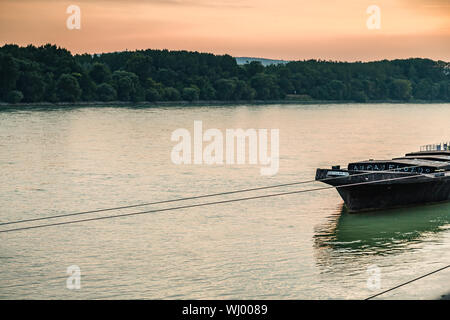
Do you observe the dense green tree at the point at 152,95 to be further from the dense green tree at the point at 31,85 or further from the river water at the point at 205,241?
the river water at the point at 205,241

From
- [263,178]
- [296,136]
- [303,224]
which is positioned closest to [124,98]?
[296,136]

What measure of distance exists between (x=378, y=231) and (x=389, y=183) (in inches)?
139

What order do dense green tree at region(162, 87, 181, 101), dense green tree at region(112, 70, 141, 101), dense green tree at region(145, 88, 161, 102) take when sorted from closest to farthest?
dense green tree at region(112, 70, 141, 101)
dense green tree at region(145, 88, 161, 102)
dense green tree at region(162, 87, 181, 101)

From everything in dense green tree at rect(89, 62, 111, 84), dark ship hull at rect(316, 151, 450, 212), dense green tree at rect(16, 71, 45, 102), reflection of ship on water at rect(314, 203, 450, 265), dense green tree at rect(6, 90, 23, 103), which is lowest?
reflection of ship on water at rect(314, 203, 450, 265)

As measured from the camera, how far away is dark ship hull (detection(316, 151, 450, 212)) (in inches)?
1166

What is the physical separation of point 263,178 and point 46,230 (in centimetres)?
1917

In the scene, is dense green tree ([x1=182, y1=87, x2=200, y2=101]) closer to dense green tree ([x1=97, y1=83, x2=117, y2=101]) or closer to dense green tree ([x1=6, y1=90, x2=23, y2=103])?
dense green tree ([x1=97, y1=83, x2=117, y2=101])

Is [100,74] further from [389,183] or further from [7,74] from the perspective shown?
[389,183]

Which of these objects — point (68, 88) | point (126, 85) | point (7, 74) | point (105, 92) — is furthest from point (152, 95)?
point (7, 74)

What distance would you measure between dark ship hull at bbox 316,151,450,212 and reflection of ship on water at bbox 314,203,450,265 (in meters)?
0.45

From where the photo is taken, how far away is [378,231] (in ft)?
89.0

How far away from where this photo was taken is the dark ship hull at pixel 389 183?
97.1 feet

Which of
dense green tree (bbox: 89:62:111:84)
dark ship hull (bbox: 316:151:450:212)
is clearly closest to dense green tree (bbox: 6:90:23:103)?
dense green tree (bbox: 89:62:111:84)
